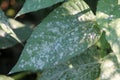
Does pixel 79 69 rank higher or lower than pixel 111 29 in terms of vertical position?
lower

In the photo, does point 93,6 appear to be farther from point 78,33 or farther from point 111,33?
point 111,33

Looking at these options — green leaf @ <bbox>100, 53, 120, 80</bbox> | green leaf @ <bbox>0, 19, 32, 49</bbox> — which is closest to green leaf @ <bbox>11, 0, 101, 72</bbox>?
green leaf @ <bbox>100, 53, 120, 80</bbox>

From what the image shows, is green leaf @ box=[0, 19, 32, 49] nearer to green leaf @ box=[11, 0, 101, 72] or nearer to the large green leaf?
green leaf @ box=[11, 0, 101, 72]

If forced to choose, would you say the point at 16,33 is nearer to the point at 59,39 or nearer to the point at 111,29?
the point at 59,39

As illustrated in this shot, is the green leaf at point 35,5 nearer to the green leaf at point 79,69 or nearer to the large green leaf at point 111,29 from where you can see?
the large green leaf at point 111,29

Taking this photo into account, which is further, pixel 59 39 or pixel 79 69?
pixel 79 69

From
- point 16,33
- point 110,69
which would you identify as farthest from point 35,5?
point 16,33

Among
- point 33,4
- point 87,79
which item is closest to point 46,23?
point 33,4
